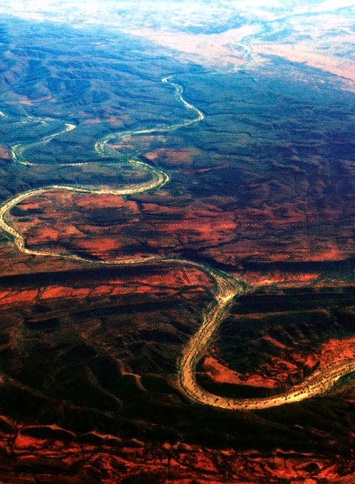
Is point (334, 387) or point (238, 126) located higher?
point (238, 126)

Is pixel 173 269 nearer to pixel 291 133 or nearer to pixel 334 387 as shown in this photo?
pixel 334 387

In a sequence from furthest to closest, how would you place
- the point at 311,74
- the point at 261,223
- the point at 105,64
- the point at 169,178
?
the point at 105,64 → the point at 311,74 → the point at 169,178 → the point at 261,223

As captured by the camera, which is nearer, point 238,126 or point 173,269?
point 173,269

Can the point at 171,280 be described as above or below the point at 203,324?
above

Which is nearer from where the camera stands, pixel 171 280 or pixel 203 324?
pixel 203 324

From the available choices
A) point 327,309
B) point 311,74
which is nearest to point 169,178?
point 327,309

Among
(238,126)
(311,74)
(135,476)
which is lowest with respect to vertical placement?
(135,476)

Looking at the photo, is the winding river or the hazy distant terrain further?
the winding river

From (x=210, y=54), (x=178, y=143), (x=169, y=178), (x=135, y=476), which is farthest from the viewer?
(x=210, y=54)
